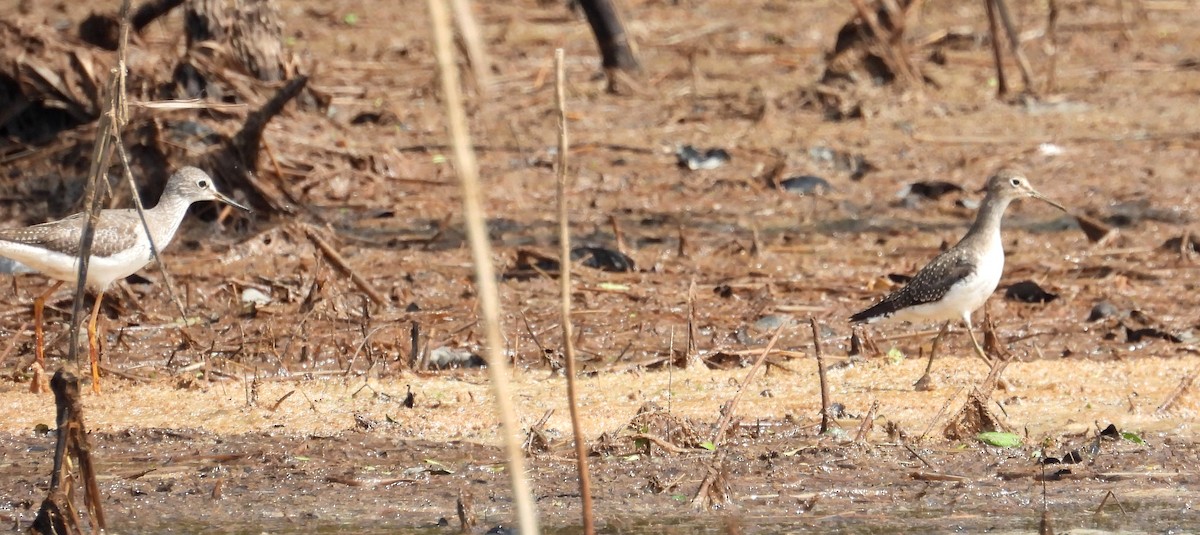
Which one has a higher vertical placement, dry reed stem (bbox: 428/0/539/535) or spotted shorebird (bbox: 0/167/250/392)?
dry reed stem (bbox: 428/0/539/535)

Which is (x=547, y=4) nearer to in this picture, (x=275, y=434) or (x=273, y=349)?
(x=273, y=349)

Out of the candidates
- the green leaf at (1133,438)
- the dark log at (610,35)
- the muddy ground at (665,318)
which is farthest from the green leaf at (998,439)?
the dark log at (610,35)

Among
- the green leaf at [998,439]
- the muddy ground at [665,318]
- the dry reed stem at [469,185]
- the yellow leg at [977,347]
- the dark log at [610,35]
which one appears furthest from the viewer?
the dark log at [610,35]

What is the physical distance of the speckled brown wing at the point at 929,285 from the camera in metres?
7.60

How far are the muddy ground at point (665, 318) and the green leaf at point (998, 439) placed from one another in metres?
0.06

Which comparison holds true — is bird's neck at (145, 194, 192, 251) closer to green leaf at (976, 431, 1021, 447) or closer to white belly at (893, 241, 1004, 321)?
white belly at (893, 241, 1004, 321)

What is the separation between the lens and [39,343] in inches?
292

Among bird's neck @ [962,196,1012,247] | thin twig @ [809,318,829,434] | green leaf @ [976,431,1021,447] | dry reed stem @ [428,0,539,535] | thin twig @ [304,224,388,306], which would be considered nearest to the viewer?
dry reed stem @ [428,0,539,535]

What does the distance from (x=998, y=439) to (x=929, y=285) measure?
1337 mm

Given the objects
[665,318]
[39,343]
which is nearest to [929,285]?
[665,318]

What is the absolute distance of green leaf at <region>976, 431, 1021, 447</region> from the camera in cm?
643

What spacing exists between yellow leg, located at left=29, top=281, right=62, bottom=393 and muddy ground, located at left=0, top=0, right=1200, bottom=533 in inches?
3.2

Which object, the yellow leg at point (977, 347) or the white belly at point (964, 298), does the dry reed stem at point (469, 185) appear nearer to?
the yellow leg at point (977, 347)

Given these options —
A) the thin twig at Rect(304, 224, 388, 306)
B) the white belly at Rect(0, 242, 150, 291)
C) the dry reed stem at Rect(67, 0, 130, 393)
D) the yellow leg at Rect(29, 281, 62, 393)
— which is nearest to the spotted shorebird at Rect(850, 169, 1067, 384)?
the thin twig at Rect(304, 224, 388, 306)
